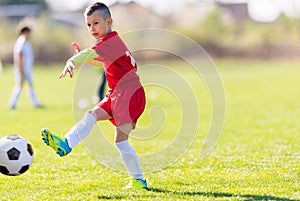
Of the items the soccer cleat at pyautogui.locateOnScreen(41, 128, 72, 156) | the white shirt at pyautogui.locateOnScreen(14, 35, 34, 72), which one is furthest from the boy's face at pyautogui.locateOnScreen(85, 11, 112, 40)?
the white shirt at pyautogui.locateOnScreen(14, 35, 34, 72)

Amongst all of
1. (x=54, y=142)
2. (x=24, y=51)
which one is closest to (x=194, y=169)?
(x=54, y=142)

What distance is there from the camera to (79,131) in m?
5.35

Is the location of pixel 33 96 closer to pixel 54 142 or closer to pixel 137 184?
pixel 137 184

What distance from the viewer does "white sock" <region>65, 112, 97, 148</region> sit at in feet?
17.3

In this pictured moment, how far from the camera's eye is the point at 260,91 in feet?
65.1

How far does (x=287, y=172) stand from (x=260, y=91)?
13.9m

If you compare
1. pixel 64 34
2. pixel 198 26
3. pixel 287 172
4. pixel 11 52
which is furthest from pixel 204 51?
pixel 287 172

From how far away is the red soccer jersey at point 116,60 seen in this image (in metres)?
5.35

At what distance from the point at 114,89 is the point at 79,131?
0.58m

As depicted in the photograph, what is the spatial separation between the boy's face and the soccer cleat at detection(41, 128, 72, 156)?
3.70 ft

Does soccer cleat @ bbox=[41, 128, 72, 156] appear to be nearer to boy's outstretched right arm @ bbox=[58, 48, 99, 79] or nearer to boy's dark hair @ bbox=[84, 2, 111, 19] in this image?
boy's outstretched right arm @ bbox=[58, 48, 99, 79]

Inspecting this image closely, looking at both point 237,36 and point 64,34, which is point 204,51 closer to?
point 237,36

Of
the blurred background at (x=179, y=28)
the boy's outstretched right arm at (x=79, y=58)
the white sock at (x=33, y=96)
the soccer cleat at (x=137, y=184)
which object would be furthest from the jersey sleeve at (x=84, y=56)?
the blurred background at (x=179, y=28)

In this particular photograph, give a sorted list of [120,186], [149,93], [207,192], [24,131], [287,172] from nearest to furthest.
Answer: [207,192] < [120,186] < [287,172] < [24,131] < [149,93]
